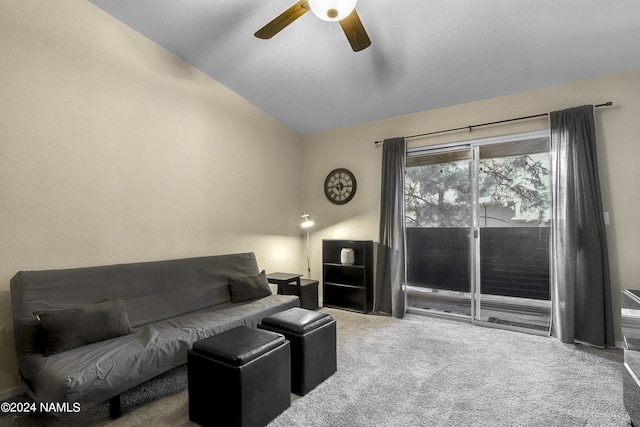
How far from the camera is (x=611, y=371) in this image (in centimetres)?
239

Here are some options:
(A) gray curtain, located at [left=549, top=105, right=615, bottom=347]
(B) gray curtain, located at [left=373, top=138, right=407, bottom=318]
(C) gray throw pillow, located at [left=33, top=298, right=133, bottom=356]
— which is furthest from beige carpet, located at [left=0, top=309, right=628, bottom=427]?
(B) gray curtain, located at [left=373, top=138, right=407, bottom=318]

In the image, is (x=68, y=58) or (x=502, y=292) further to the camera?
(x=502, y=292)

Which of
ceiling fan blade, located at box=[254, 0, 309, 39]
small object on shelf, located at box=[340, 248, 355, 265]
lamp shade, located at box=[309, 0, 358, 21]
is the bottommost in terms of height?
small object on shelf, located at box=[340, 248, 355, 265]

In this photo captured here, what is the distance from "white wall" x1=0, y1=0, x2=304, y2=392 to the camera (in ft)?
7.17

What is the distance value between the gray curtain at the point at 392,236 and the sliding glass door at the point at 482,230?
0.27m

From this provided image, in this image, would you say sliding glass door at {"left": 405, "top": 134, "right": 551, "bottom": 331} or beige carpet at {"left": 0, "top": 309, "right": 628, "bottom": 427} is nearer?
beige carpet at {"left": 0, "top": 309, "right": 628, "bottom": 427}

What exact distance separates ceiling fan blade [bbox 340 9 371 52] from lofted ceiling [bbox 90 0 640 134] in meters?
0.51

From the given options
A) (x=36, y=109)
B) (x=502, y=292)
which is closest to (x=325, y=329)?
(x=502, y=292)

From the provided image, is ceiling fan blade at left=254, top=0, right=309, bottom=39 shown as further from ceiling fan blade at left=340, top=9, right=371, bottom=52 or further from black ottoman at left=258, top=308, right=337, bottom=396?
black ottoman at left=258, top=308, right=337, bottom=396

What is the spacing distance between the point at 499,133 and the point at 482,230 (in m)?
1.09

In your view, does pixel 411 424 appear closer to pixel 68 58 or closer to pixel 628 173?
pixel 628 173

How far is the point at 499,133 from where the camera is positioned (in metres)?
3.46

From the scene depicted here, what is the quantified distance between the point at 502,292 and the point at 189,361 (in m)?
3.34

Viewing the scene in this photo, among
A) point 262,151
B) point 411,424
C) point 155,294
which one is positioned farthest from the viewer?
point 262,151
